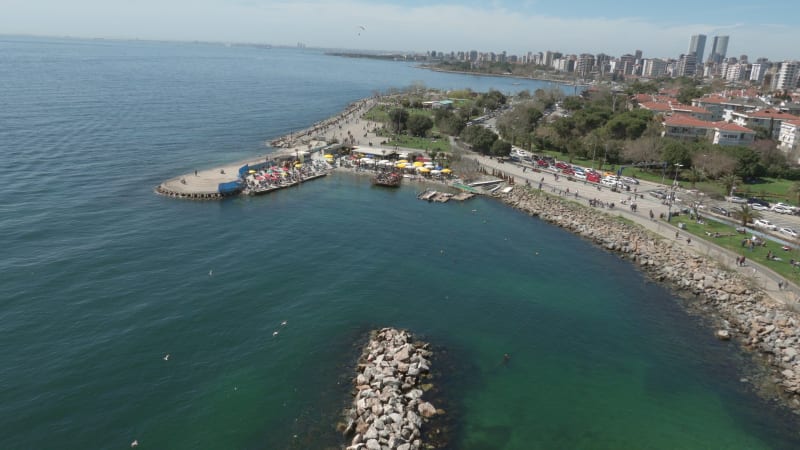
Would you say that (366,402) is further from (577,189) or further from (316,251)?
(577,189)

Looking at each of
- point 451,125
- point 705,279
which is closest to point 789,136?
point 451,125

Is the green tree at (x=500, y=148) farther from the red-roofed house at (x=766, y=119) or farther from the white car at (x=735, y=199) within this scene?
the red-roofed house at (x=766, y=119)

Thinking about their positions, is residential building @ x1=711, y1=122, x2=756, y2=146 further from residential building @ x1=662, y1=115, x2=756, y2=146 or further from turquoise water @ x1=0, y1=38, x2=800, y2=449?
turquoise water @ x1=0, y1=38, x2=800, y2=449

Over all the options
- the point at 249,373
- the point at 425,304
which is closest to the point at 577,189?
the point at 425,304

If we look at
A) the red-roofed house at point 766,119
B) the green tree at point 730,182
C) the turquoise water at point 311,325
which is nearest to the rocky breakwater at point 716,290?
the turquoise water at point 311,325

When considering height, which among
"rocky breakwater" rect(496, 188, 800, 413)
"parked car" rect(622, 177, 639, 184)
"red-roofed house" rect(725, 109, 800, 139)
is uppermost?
"red-roofed house" rect(725, 109, 800, 139)

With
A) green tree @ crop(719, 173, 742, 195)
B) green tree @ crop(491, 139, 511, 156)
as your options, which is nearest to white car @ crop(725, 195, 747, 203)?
green tree @ crop(719, 173, 742, 195)

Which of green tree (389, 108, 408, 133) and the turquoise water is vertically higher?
green tree (389, 108, 408, 133)
